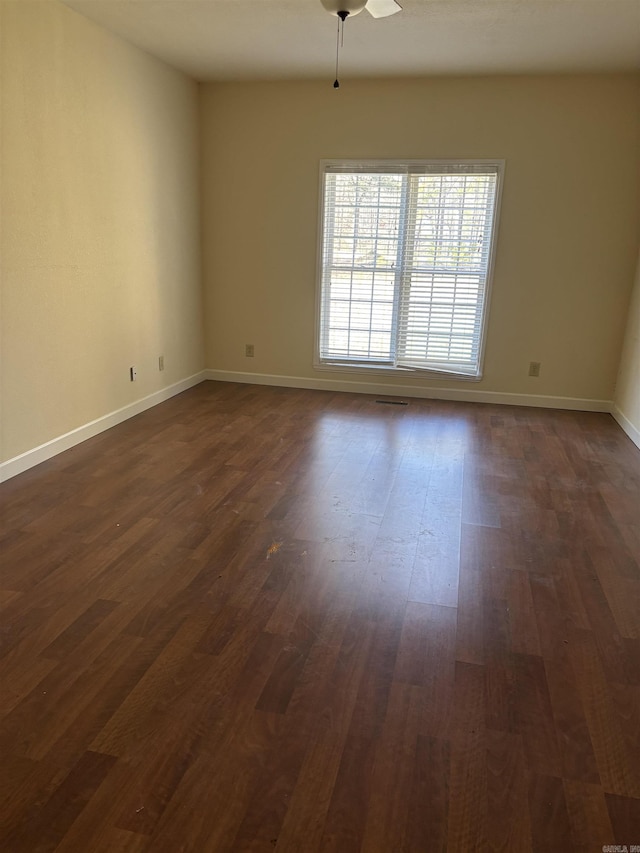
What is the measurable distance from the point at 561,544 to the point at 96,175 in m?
3.60

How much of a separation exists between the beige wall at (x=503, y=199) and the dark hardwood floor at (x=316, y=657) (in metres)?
1.78

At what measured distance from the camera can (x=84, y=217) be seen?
3.81 m

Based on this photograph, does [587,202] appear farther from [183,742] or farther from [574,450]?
[183,742]

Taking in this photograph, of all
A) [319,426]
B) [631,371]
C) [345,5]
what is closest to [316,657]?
[319,426]

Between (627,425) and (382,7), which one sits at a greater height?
(382,7)

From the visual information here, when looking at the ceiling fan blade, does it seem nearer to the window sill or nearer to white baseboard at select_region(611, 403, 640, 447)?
the window sill

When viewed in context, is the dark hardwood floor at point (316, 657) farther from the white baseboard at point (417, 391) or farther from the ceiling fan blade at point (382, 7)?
the ceiling fan blade at point (382, 7)

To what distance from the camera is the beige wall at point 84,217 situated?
325 centimetres

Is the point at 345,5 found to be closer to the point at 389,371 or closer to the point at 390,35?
the point at 390,35

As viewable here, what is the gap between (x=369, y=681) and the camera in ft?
6.16

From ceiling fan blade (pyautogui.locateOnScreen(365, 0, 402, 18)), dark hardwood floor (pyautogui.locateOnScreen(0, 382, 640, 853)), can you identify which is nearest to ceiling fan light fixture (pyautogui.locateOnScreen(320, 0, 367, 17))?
ceiling fan blade (pyautogui.locateOnScreen(365, 0, 402, 18))

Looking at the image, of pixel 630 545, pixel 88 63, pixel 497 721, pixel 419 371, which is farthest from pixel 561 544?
pixel 88 63

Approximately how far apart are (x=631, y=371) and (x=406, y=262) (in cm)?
205

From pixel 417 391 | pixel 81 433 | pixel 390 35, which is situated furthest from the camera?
pixel 417 391
